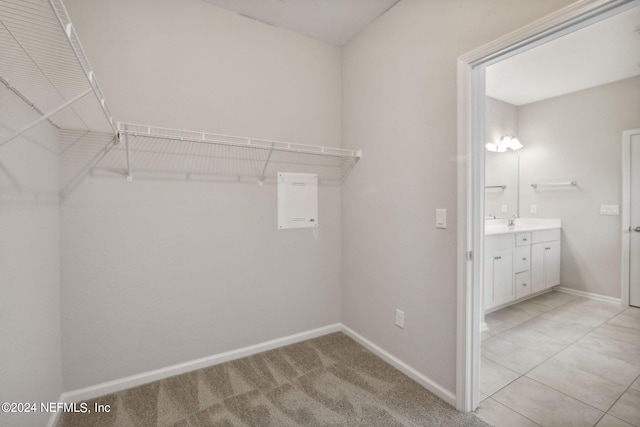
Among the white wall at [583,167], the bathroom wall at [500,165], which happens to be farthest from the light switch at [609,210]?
the bathroom wall at [500,165]

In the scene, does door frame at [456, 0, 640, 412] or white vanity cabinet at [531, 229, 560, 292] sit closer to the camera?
door frame at [456, 0, 640, 412]

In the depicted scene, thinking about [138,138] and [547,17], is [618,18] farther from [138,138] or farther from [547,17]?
[138,138]

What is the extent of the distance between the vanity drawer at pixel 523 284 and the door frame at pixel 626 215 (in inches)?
41.6

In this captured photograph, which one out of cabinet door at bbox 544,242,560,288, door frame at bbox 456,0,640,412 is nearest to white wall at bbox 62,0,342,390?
door frame at bbox 456,0,640,412

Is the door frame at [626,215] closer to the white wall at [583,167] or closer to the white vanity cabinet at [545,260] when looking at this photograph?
the white wall at [583,167]

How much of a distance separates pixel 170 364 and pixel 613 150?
204 inches

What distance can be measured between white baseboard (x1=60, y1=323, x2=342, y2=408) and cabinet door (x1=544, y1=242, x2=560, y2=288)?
10.2 feet

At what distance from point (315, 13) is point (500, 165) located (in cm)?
331

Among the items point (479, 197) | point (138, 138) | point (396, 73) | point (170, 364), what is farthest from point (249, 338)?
point (396, 73)

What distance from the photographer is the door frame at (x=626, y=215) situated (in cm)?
321

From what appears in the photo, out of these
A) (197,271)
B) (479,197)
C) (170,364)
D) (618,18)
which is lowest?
(170,364)

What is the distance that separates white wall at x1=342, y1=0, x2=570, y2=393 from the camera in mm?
1649

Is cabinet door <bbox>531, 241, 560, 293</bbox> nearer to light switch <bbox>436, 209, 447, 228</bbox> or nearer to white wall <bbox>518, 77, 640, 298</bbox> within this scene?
white wall <bbox>518, 77, 640, 298</bbox>

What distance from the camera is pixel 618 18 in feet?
7.14
